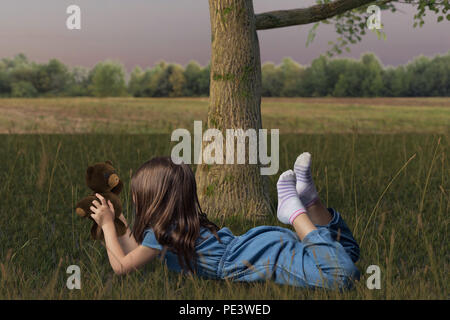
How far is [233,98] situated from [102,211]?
2243mm

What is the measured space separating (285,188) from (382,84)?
22.6 m

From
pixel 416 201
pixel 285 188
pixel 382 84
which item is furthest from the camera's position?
pixel 382 84

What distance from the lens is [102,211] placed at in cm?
329

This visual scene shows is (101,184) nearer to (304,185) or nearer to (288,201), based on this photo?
(288,201)

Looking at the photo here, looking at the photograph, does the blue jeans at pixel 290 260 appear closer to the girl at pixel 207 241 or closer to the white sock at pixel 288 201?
the girl at pixel 207 241

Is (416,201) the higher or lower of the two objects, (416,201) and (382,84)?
the lower

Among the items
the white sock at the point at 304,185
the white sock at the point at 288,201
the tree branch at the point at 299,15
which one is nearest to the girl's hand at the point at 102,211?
the white sock at the point at 288,201

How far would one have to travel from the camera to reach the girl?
3215mm

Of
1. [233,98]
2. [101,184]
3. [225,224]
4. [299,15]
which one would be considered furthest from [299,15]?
[101,184]

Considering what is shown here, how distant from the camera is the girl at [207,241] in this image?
10.5 feet

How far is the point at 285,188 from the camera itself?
11.3 ft

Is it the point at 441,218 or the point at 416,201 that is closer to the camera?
the point at 441,218

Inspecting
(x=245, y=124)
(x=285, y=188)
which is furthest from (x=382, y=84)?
(x=285, y=188)

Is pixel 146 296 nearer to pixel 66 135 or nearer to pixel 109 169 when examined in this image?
pixel 109 169
